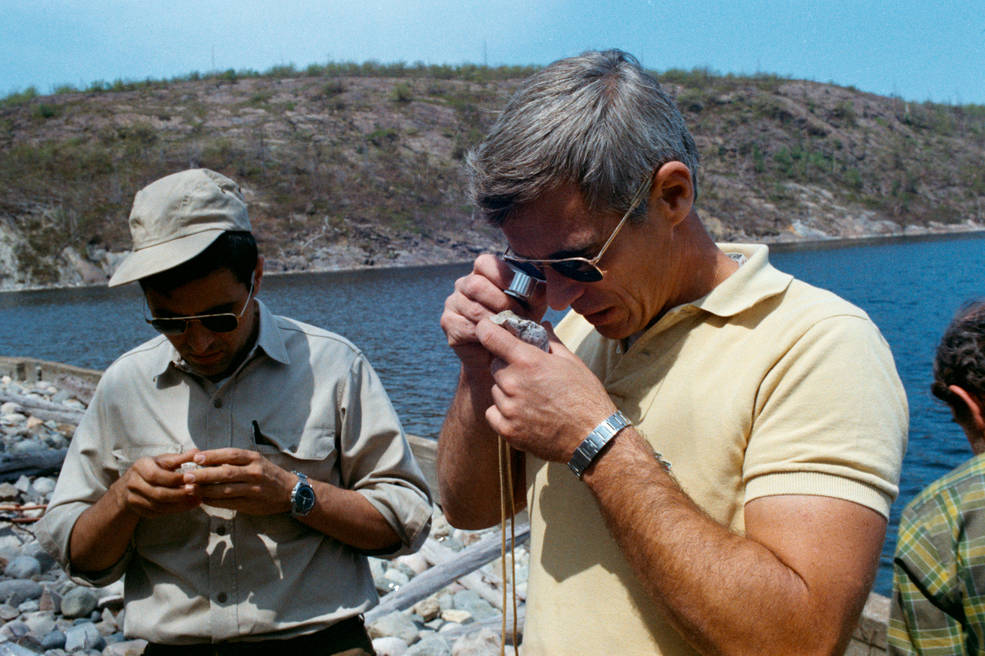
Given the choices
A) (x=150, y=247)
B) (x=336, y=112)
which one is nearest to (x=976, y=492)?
(x=150, y=247)

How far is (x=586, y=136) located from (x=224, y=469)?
142 cm

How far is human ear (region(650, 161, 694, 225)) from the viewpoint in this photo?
1770 millimetres

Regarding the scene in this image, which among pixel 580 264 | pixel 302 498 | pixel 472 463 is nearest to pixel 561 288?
pixel 580 264

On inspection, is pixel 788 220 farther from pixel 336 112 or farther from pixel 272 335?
pixel 272 335

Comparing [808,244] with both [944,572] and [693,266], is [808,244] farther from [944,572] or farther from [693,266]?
[693,266]

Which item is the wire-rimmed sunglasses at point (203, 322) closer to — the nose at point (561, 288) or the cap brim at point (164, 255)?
the cap brim at point (164, 255)

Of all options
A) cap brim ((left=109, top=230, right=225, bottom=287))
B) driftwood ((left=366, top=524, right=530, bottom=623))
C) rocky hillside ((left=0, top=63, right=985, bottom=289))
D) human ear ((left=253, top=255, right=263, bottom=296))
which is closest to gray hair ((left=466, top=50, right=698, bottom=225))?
cap brim ((left=109, top=230, right=225, bottom=287))

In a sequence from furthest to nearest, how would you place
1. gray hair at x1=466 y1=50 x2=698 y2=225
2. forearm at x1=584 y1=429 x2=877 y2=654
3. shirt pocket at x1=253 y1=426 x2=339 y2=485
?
1. shirt pocket at x1=253 y1=426 x2=339 y2=485
2. gray hair at x1=466 y1=50 x2=698 y2=225
3. forearm at x1=584 y1=429 x2=877 y2=654

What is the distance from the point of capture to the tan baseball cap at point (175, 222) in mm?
2521

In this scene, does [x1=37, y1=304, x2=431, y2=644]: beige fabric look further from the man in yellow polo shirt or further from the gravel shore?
the gravel shore

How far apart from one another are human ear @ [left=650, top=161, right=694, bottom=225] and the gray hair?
27 millimetres

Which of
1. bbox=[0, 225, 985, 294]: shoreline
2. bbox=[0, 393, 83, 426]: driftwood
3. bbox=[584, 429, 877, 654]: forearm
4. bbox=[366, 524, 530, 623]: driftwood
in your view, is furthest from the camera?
bbox=[0, 225, 985, 294]: shoreline

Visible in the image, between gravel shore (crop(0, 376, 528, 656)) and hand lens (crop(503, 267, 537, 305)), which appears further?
gravel shore (crop(0, 376, 528, 656))

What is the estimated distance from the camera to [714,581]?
1.47 m
